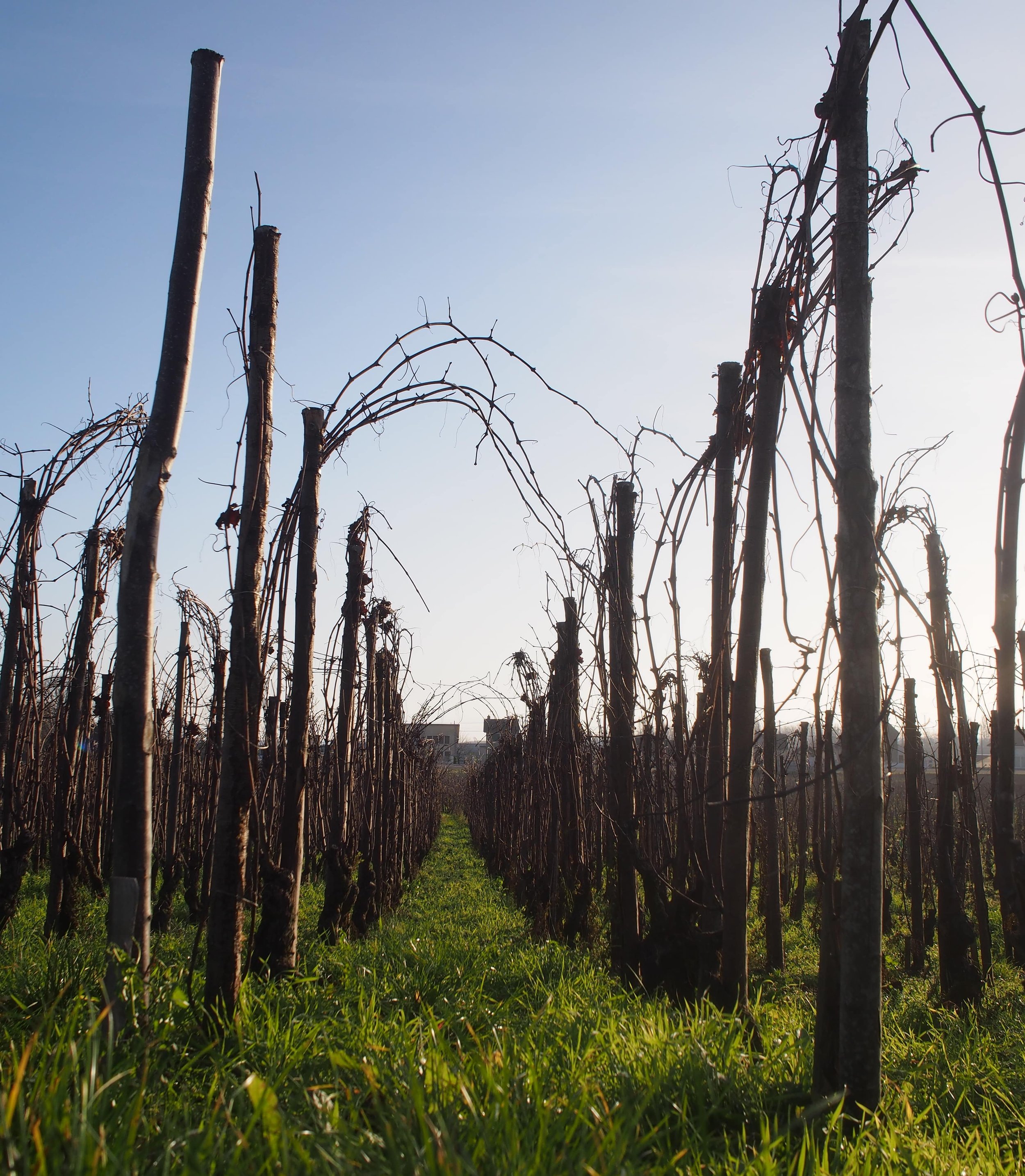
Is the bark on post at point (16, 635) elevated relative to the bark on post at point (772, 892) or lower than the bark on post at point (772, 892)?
elevated

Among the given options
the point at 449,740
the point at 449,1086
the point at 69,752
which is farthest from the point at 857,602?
the point at 449,740

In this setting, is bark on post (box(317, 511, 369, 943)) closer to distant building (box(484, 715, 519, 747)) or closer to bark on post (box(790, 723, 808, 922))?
bark on post (box(790, 723, 808, 922))

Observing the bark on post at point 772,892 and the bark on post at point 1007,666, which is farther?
the bark on post at point 772,892

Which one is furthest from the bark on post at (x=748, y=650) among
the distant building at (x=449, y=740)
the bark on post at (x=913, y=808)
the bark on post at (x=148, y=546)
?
the distant building at (x=449, y=740)

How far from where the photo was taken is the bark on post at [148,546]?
301 cm

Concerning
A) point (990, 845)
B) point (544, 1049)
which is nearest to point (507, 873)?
point (990, 845)

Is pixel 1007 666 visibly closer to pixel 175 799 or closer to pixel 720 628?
pixel 720 628

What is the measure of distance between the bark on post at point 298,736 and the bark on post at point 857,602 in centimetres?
238

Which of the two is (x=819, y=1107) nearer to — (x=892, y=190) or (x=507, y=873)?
(x=892, y=190)

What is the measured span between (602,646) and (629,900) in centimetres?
166

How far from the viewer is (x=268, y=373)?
383 cm

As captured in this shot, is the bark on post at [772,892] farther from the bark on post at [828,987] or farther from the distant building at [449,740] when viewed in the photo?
the distant building at [449,740]

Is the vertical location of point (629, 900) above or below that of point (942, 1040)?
above

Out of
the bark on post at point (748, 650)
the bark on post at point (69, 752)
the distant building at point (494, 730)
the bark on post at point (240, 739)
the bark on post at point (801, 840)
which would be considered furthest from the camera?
the distant building at point (494, 730)
